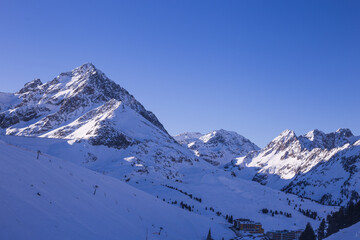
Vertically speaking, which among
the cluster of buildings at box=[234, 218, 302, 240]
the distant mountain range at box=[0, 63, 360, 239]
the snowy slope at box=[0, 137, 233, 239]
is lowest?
the cluster of buildings at box=[234, 218, 302, 240]

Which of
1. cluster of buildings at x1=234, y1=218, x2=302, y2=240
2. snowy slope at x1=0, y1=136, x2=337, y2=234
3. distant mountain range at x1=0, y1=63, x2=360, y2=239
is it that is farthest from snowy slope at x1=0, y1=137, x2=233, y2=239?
snowy slope at x1=0, y1=136, x2=337, y2=234

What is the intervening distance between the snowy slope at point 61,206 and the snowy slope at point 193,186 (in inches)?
2098

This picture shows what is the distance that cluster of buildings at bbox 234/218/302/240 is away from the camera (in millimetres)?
67037

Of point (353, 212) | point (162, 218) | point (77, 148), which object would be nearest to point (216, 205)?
point (353, 212)

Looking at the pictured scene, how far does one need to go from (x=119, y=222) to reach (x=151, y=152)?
130 metres

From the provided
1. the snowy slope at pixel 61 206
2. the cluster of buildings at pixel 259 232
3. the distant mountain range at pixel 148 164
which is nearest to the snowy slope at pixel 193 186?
the distant mountain range at pixel 148 164

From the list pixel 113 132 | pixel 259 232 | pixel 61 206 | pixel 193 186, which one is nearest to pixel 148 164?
pixel 193 186

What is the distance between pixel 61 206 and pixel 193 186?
350 feet

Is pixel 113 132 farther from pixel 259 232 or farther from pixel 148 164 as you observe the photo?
pixel 259 232

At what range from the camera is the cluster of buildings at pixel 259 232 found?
67037mm

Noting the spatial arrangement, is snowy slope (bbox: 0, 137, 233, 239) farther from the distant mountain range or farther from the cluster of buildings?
the distant mountain range

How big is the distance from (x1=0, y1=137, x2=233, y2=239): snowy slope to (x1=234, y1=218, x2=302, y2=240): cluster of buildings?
127 ft

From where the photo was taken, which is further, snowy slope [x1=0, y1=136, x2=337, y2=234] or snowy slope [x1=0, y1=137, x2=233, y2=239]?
snowy slope [x1=0, y1=136, x2=337, y2=234]

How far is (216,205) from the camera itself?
318 ft
